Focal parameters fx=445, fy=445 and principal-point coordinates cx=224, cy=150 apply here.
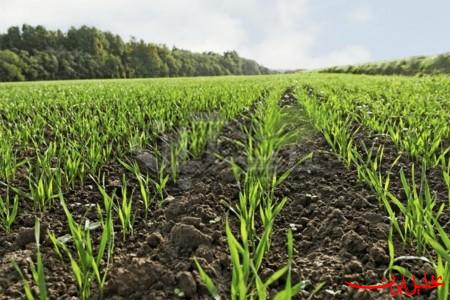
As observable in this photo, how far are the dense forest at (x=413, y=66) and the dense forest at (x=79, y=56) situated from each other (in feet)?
108

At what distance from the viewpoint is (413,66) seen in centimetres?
2730

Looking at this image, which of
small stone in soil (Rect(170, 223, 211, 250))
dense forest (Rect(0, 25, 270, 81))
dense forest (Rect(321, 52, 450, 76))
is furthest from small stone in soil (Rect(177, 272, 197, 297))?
dense forest (Rect(0, 25, 270, 81))

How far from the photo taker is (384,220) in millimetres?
Answer: 1984

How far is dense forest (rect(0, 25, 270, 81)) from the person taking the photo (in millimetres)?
48500

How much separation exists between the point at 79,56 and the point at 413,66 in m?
40.1

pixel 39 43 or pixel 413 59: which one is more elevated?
pixel 39 43

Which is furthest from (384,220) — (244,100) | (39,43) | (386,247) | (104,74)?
(39,43)

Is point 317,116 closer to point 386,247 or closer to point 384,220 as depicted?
point 384,220

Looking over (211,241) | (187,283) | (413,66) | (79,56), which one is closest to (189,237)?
(211,241)

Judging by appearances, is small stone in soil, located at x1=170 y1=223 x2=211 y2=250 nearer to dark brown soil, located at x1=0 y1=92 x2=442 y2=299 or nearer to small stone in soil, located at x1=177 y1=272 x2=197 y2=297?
dark brown soil, located at x1=0 y1=92 x2=442 y2=299

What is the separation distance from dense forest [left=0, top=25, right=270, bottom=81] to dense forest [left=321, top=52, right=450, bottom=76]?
3298cm

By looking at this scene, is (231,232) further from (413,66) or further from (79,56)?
(79,56)

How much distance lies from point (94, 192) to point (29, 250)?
0.84 meters

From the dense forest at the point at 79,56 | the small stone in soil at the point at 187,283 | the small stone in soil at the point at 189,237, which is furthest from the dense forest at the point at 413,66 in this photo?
the dense forest at the point at 79,56
